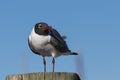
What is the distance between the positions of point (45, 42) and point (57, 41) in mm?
427

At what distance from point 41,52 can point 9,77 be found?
468 centimetres

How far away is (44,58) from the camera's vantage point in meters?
11.5

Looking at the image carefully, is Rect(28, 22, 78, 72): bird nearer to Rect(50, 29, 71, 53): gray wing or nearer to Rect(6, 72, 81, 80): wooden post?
Rect(50, 29, 71, 53): gray wing

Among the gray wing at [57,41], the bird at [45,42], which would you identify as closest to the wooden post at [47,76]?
the bird at [45,42]

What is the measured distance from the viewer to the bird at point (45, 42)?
35.9 ft

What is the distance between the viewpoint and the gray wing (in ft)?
36.2

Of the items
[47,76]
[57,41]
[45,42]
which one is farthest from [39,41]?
[47,76]

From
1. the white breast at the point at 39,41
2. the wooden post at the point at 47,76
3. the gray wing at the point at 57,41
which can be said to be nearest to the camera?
the wooden post at the point at 47,76

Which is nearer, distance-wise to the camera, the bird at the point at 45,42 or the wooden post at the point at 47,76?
the wooden post at the point at 47,76

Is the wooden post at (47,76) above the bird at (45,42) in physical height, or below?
below

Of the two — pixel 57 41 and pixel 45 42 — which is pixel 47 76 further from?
pixel 57 41

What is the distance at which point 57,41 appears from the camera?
11172 mm

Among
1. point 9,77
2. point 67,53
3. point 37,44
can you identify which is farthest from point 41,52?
point 9,77

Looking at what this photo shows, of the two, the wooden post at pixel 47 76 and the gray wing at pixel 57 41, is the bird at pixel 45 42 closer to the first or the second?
the gray wing at pixel 57 41
